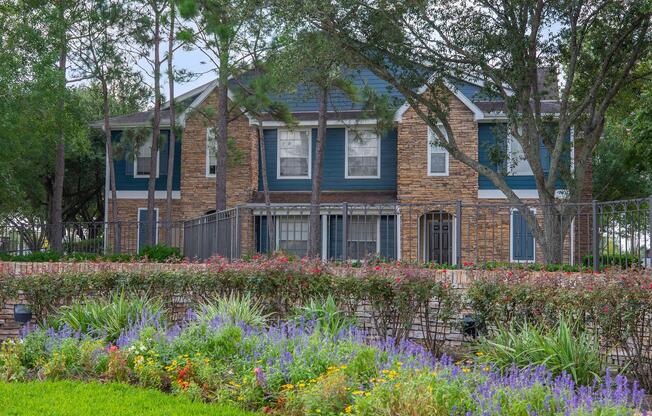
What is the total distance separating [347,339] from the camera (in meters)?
7.25

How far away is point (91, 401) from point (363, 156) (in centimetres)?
1897

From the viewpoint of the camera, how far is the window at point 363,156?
24.5 m

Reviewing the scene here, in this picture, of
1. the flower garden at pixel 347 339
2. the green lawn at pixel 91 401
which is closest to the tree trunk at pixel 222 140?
the flower garden at pixel 347 339

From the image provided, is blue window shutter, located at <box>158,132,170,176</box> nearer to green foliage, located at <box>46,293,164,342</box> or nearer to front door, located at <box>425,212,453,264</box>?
front door, located at <box>425,212,453,264</box>

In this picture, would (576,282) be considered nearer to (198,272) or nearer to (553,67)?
(198,272)

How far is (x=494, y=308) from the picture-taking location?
317 inches

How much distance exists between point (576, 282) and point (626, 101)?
528 inches

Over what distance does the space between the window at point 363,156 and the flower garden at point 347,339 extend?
1511 cm

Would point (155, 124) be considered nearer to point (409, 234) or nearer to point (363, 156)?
point (363, 156)

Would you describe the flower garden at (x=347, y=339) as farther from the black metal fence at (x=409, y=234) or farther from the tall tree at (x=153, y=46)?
the tall tree at (x=153, y=46)

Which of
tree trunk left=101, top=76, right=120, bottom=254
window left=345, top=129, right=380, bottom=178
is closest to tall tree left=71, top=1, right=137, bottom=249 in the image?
tree trunk left=101, top=76, right=120, bottom=254

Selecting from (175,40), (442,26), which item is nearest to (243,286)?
(442,26)

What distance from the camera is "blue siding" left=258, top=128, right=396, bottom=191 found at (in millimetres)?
24453

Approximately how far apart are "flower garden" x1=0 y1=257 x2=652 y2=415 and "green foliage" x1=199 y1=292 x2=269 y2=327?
2 cm
